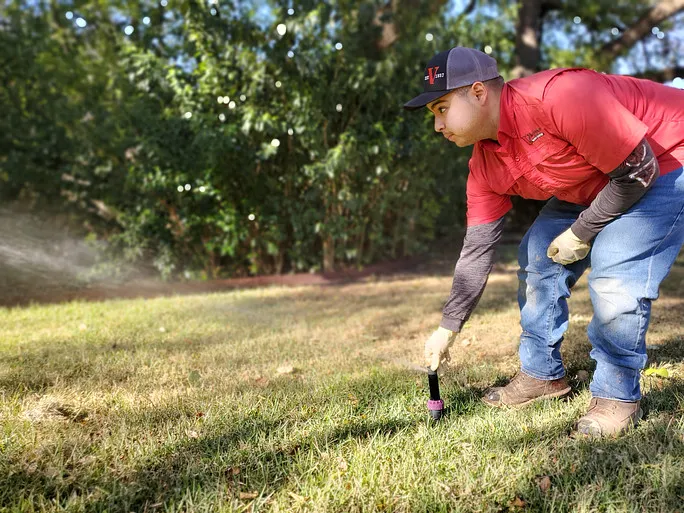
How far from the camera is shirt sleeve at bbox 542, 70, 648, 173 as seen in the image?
6.57 ft

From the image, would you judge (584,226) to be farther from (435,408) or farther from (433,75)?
(435,408)

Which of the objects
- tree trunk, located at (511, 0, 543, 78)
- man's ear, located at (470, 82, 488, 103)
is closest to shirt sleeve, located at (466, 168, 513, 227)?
man's ear, located at (470, 82, 488, 103)

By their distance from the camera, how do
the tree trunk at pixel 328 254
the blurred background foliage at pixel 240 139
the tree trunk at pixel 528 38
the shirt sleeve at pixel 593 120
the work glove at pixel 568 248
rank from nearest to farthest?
the shirt sleeve at pixel 593 120
the work glove at pixel 568 248
the blurred background foliage at pixel 240 139
the tree trunk at pixel 328 254
the tree trunk at pixel 528 38

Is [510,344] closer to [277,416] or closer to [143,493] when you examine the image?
[277,416]

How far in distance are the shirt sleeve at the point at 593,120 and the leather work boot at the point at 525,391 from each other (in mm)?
1138

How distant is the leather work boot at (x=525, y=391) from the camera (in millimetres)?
2713

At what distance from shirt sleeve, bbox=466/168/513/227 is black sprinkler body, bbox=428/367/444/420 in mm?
739

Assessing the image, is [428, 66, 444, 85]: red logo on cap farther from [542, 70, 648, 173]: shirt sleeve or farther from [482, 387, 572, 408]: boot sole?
[482, 387, 572, 408]: boot sole

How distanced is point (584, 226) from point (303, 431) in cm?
143

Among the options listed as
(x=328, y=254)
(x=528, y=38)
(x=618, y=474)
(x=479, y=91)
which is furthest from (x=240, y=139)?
(x=528, y=38)

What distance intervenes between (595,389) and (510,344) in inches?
52.3

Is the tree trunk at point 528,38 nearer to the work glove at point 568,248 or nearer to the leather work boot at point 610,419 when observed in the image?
the work glove at point 568,248

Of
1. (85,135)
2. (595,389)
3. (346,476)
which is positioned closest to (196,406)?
(346,476)

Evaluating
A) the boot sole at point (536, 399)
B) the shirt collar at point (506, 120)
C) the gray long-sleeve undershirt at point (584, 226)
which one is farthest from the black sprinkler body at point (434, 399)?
the shirt collar at point (506, 120)
